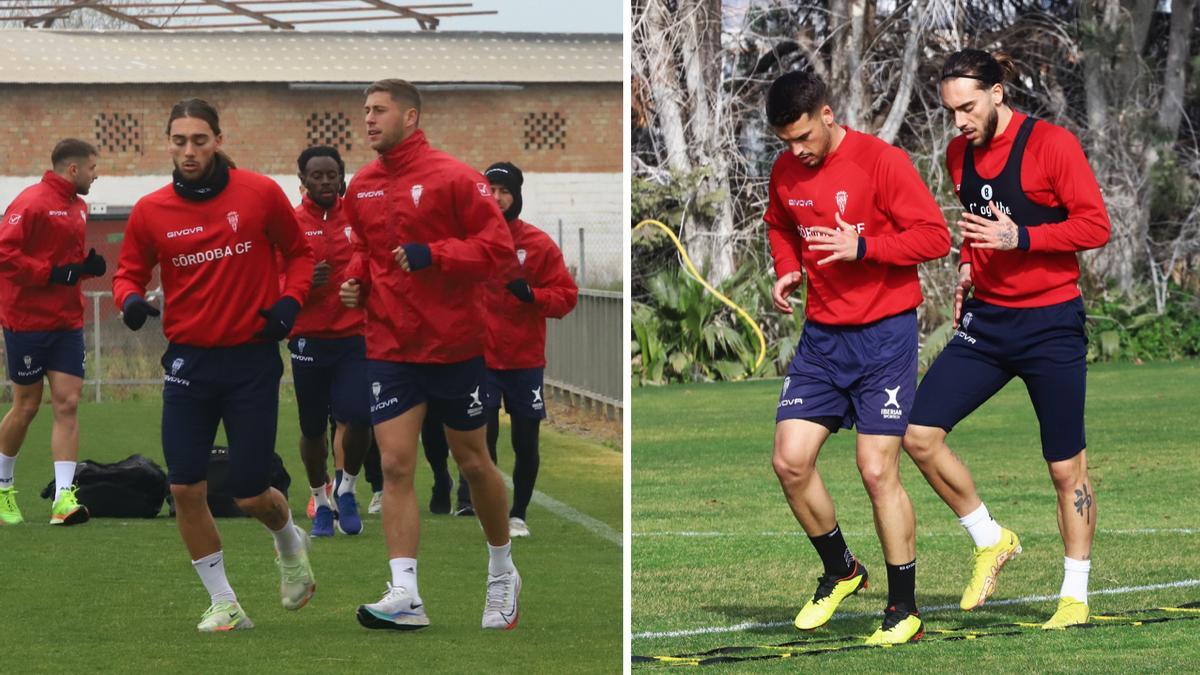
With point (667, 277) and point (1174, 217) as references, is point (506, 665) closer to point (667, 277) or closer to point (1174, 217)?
point (667, 277)

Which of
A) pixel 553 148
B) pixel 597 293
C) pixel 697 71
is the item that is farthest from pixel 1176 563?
pixel 553 148

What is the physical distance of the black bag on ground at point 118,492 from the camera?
36.7ft

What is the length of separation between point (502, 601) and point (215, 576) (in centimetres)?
98

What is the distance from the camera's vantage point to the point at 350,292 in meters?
6.79

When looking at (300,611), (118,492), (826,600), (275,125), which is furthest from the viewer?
(275,125)

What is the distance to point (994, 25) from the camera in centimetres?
2650

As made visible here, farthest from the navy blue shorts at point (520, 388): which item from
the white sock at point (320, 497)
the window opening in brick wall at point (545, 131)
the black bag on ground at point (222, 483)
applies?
the window opening in brick wall at point (545, 131)

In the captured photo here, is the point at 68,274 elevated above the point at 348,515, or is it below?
above

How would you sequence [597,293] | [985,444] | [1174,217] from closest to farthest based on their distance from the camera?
[985,444], [597,293], [1174,217]

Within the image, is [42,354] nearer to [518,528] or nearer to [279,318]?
[518,528]

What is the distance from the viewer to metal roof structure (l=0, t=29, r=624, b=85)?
34750 mm

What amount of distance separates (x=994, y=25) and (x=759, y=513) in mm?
17216

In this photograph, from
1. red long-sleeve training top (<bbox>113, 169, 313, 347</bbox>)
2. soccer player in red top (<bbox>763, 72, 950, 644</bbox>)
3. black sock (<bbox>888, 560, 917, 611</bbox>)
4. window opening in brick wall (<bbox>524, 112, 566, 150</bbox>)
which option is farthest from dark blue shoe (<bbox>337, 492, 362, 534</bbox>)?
window opening in brick wall (<bbox>524, 112, 566, 150</bbox>)

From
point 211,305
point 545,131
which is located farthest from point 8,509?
point 545,131
